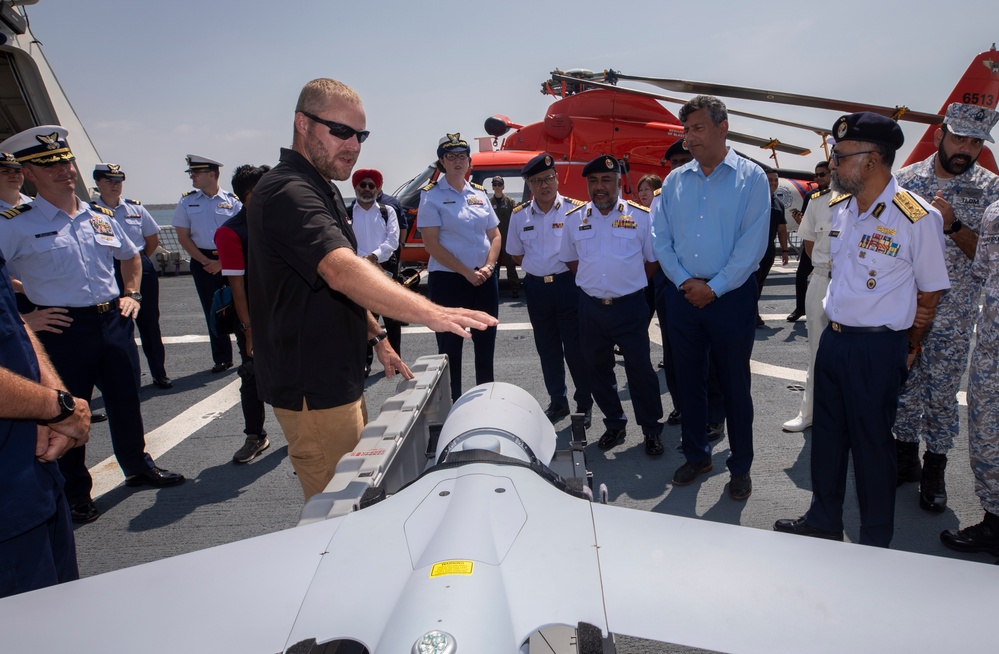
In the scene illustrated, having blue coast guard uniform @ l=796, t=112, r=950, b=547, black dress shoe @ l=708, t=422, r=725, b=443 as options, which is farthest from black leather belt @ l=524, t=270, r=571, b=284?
blue coast guard uniform @ l=796, t=112, r=950, b=547

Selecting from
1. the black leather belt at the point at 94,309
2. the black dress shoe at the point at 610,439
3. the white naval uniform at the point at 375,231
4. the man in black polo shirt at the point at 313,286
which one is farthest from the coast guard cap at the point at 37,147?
the black dress shoe at the point at 610,439

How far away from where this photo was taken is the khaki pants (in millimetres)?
2311

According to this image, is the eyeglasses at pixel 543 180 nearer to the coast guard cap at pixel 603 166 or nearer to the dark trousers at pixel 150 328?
the coast guard cap at pixel 603 166

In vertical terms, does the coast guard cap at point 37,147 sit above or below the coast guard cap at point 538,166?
above

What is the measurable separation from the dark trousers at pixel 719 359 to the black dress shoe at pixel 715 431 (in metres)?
0.69

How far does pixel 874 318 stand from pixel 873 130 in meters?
0.82

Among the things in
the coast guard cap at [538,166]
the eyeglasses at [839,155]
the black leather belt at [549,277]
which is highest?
the eyeglasses at [839,155]

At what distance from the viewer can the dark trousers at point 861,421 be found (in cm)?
267

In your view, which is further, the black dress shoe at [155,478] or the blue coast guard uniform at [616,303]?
the blue coast guard uniform at [616,303]

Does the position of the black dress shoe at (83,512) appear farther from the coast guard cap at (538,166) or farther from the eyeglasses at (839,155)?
the eyeglasses at (839,155)

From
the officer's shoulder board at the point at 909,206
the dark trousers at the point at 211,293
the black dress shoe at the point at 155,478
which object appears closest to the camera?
the officer's shoulder board at the point at 909,206

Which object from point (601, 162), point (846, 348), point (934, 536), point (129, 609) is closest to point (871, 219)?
point (846, 348)

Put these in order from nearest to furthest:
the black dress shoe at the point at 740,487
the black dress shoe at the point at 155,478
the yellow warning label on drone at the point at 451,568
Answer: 1. the yellow warning label on drone at the point at 451,568
2. the black dress shoe at the point at 740,487
3. the black dress shoe at the point at 155,478

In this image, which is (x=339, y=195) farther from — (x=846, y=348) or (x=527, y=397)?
(x=846, y=348)
